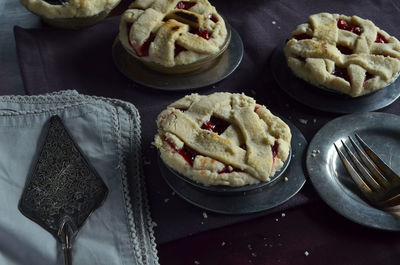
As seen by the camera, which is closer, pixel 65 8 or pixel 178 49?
pixel 178 49

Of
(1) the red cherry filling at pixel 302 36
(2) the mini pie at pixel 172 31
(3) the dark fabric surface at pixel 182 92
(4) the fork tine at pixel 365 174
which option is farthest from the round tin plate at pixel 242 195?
(1) the red cherry filling at pixel 302 36

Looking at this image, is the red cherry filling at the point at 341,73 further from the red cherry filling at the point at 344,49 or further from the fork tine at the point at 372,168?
the fork tine at the point at 372,168

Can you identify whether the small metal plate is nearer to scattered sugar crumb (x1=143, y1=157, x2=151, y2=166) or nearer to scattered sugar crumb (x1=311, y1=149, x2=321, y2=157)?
scattered sugar crumb (x1=311, y1=149, x2=321, y2=157)

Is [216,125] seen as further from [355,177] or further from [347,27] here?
[347,27]

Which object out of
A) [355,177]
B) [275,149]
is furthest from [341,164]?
[275,149]

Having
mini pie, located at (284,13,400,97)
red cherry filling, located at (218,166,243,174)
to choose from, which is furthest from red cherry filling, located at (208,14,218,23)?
red cherry filling, located at (218,166,243,174)
